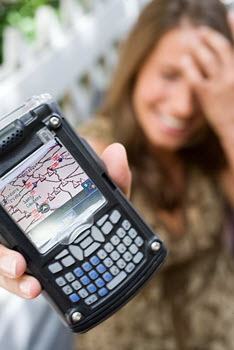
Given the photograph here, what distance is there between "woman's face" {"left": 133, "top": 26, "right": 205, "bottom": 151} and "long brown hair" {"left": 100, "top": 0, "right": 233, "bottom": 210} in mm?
15

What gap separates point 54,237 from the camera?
420 mm

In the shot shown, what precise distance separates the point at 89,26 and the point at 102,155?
73 cm

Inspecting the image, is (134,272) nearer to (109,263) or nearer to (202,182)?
(109,263)

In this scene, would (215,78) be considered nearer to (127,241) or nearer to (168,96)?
(168,96)

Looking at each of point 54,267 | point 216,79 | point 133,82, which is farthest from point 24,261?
point 133,82

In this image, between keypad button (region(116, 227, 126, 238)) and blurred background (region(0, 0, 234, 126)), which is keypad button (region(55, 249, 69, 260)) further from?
blurred background (region(0, 0, 234, 126))

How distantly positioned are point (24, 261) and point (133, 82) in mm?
586

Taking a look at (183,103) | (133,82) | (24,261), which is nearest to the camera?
(24,261)

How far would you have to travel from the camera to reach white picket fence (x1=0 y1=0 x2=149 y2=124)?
0.84 meters

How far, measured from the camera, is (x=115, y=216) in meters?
0.44

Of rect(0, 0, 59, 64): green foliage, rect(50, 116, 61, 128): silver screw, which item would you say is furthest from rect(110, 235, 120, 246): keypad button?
rect(0, 0, 59, 64): green foliage

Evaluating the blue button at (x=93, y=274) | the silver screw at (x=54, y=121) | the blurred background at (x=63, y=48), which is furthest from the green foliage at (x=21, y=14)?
the blue button at (x=93, y=274)

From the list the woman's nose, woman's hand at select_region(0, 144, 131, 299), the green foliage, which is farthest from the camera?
the woman's nose

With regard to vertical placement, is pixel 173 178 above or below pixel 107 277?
below
